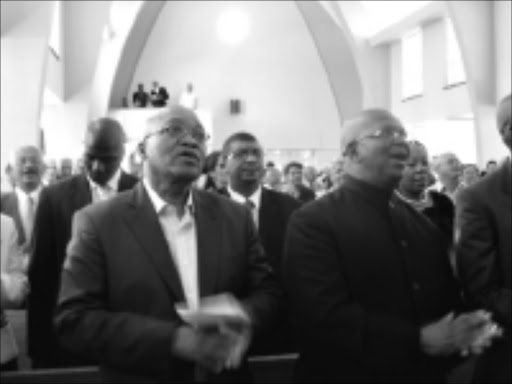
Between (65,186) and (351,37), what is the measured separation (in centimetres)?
1794

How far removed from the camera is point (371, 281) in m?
3.07

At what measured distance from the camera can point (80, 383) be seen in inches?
142

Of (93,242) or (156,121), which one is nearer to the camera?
(93,242)

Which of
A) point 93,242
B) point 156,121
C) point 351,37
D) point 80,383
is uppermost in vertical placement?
point 351,37

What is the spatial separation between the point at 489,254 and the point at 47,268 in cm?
208

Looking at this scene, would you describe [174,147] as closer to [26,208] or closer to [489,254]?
[489,254]

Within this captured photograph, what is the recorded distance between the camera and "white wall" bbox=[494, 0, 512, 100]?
15508 millimetres

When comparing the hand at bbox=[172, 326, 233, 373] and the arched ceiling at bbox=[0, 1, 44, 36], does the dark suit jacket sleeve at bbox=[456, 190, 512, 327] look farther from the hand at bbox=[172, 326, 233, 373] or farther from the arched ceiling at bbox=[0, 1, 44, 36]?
the arched ceiling at bbox=[0, 1, 44, 36]

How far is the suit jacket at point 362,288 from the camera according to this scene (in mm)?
2943

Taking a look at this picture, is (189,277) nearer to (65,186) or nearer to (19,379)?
(19,379)

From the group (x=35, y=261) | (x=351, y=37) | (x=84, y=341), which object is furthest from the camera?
(x=351, y=37)

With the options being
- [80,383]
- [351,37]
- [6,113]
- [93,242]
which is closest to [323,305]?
[93,242]

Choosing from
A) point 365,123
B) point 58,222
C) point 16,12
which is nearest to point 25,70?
point 16,12

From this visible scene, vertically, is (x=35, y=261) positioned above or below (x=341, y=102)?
below
